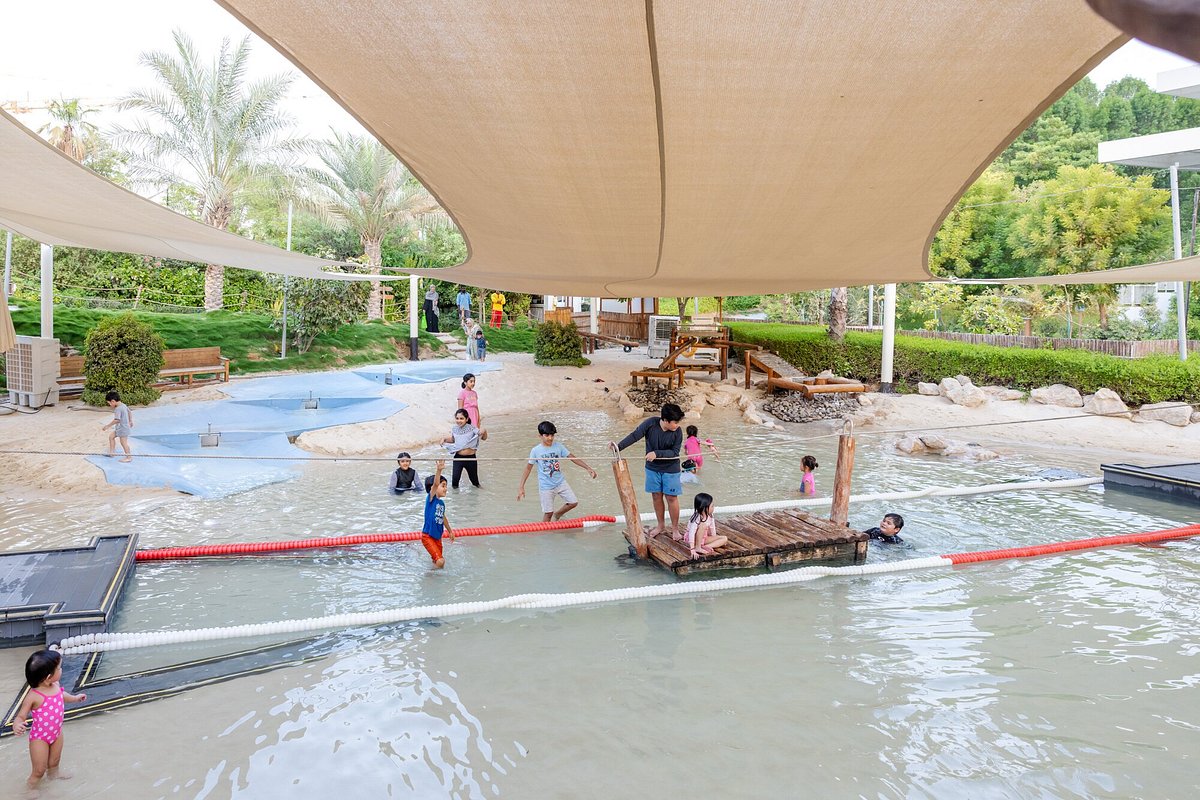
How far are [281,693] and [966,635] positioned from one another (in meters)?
4.88

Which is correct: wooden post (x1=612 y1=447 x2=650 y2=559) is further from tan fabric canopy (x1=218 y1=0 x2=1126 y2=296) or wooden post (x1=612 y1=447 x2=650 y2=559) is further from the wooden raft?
tan fabric canopy (x1=218 y1=0 x2=1126 y2=296)

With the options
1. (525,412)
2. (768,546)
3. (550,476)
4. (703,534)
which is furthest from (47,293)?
(768,546)

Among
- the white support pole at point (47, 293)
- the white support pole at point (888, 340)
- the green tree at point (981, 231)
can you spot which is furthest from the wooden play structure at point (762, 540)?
the green tree at point (981, 231)

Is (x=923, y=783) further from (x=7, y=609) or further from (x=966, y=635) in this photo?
(x=7, y=609)

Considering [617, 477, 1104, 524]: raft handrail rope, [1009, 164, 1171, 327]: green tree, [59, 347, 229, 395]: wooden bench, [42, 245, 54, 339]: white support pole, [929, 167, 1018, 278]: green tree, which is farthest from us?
[929, 167, 1018, 278]: green tree

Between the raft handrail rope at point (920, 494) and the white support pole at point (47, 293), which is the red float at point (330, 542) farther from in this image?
the white support pole at point (47, 293)

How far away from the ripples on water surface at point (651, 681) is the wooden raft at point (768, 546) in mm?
365

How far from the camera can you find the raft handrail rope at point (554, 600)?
17.8ft

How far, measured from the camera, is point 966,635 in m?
5.95

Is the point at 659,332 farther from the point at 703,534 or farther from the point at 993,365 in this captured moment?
the point at 703,534

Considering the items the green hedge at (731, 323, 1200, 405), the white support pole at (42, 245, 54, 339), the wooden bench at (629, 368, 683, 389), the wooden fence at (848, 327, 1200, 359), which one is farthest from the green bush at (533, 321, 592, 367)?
the white support pole at (42, 245, 54, 339)

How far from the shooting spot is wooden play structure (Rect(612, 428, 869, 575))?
6.99 metres

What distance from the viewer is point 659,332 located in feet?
70.6

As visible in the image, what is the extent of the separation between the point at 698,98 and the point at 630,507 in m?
3.74
